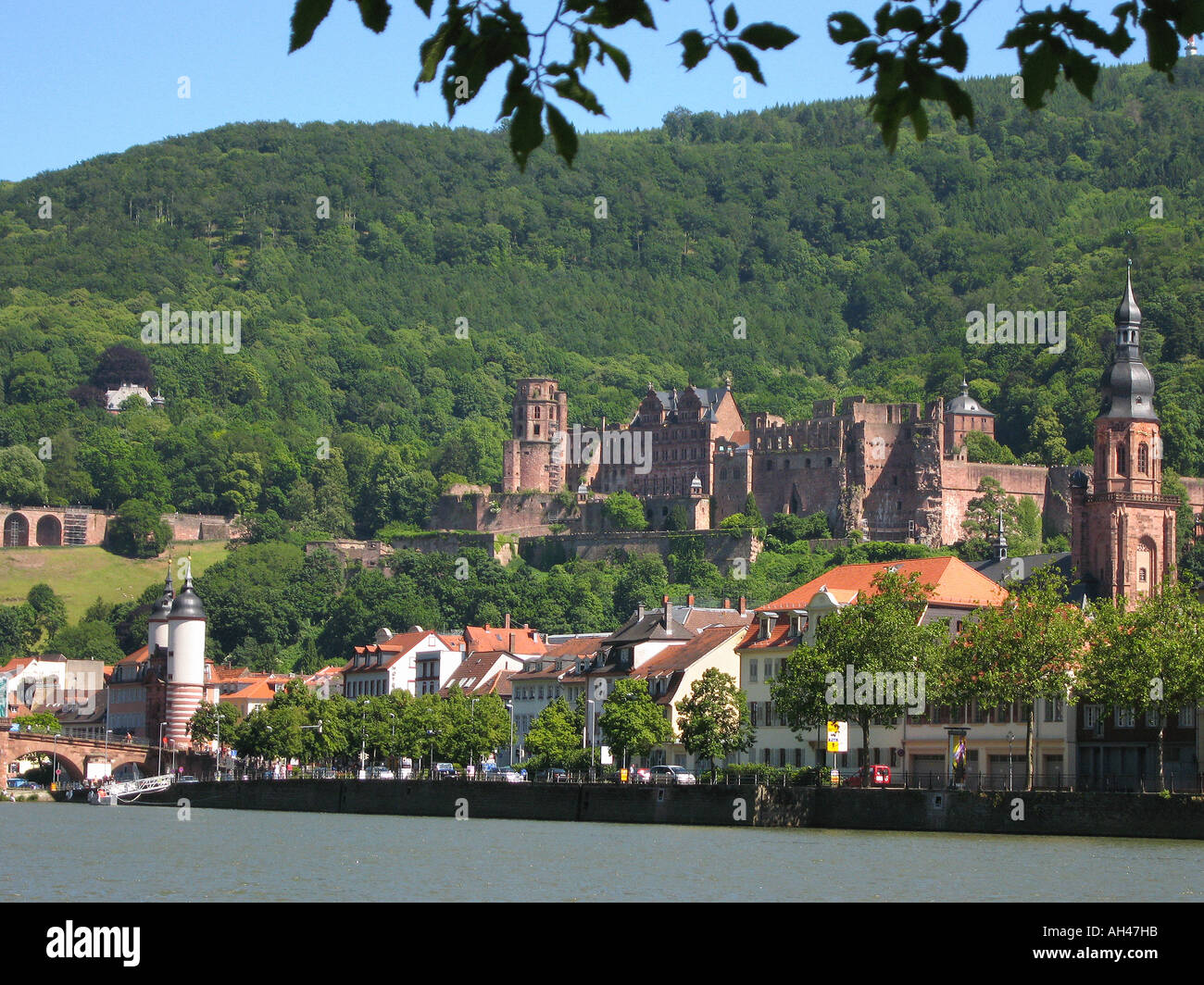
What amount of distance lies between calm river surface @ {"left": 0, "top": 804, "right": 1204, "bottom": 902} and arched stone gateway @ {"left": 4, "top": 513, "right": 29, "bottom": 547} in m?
128

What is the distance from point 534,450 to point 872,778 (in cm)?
12004

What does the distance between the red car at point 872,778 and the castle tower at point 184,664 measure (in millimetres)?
62328

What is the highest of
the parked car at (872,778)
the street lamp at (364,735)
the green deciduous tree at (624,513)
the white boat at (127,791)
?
the green deciduous tree at (624,513)

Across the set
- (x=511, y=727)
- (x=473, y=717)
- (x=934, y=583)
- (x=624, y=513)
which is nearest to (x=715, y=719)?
(x=934, y=583)

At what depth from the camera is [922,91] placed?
41.0ft

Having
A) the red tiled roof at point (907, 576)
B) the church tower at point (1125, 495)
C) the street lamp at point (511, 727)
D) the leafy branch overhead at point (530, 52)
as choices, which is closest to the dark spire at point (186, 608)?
the street lamp at point (511, 727)

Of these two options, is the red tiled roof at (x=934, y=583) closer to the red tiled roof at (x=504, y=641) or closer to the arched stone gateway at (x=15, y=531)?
the red tiled roof at (x=504, y=641)

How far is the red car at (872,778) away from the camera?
66750 millimetres

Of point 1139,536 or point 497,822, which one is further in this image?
point 1139,536

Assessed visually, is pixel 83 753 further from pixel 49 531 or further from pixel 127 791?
pixel 49 531

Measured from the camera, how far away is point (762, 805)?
6512cm

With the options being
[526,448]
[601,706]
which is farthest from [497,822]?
[526,448]
